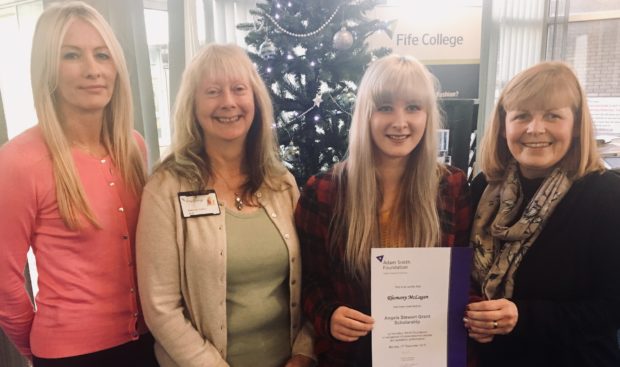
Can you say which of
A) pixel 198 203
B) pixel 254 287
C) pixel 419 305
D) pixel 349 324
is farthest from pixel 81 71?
pixel 419 305

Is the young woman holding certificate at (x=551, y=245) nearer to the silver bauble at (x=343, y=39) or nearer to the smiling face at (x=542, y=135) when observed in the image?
the smiling face at (x=542, y=135)

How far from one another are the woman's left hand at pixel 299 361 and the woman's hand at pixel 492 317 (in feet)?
1.88

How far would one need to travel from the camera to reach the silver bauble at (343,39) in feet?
9.02

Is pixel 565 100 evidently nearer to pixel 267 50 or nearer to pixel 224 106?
pixel 224 106

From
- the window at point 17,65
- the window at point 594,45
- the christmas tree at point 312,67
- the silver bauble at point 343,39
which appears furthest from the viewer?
the window at point 594,45

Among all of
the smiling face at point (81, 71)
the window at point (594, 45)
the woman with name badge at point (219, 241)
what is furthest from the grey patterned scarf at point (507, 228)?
the window at point (594, 45)

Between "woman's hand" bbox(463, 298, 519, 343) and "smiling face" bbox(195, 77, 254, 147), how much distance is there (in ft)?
3.19

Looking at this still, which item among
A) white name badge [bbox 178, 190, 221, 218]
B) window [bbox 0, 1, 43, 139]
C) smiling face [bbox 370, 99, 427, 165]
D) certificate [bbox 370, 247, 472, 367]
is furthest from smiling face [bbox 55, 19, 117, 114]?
window [bbox 0, 1, 43, 139]

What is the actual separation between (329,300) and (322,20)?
6.28ft

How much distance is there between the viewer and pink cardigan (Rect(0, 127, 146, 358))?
56.5 inches

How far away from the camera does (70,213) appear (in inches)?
57.2

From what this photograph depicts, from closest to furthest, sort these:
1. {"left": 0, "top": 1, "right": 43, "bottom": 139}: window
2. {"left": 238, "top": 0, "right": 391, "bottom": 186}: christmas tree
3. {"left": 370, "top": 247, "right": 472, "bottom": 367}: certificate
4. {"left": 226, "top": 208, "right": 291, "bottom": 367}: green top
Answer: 1. {"left": 370, "top": 247, "right": 472, "bottom": 367}: certificate
2. {"left": 226, "top": 208, "right": 291, "bottom": 367}: green top
3. {"left": 0, "top": 1, "right": 43, "bottom": 139}: window
4. {"left": 238, "top": 0, "right": 391, "bottom": 186}: christmas tree

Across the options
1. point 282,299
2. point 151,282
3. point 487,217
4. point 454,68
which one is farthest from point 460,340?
point 454,68

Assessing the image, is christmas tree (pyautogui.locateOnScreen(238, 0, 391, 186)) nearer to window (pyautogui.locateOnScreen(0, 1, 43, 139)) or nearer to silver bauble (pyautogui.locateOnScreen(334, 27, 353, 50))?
silver bauble (pyautogui.locateOnScreen(334, 27, 353, 50))
